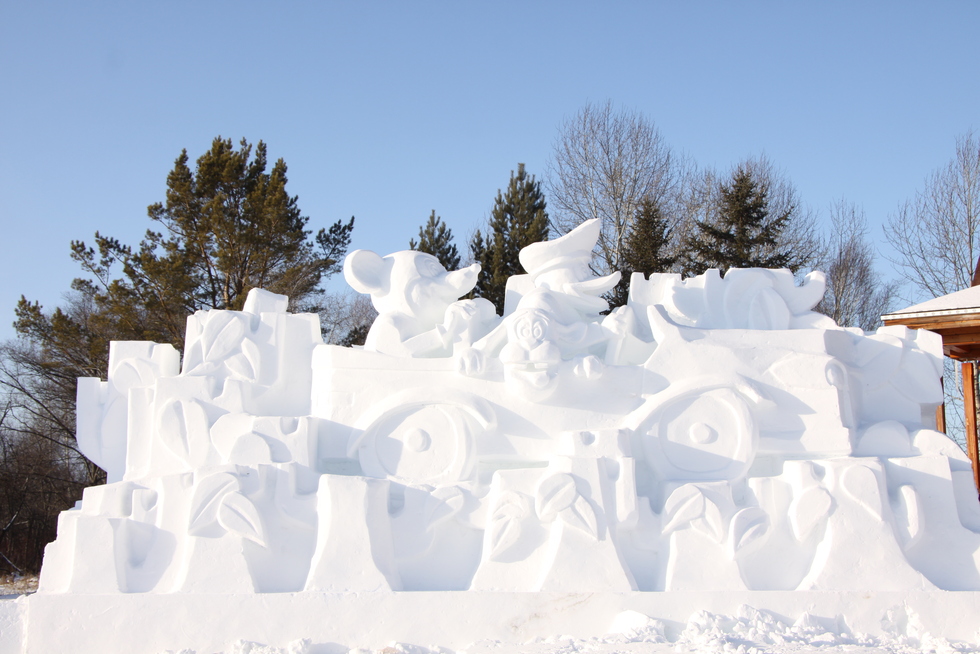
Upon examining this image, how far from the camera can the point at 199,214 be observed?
472 inches

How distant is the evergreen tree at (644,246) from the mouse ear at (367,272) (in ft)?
29.1

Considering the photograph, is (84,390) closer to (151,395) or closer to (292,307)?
(151,395)

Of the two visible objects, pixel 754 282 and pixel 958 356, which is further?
pixel 958 356

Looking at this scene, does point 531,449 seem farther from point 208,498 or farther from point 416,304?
point 208,498

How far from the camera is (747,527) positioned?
3.59 m

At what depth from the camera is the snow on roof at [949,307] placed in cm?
630

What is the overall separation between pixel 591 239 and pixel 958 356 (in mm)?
4992

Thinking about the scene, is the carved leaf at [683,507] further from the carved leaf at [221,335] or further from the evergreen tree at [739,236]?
the evergreen tree at [739,236]

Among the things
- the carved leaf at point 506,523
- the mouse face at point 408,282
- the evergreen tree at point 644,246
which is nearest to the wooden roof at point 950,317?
the mouse face at point 408,282

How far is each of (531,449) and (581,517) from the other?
47cm

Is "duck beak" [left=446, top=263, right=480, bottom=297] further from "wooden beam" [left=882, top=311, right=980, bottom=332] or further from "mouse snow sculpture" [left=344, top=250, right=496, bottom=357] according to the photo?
"wooden beam" [left=882, top=311, right=980, bottom=332]

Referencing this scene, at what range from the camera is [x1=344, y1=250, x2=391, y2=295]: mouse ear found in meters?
4.29

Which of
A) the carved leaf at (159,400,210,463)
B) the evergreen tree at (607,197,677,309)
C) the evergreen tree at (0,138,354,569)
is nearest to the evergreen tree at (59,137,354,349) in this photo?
the evergreen tree at (0,138,354,569)

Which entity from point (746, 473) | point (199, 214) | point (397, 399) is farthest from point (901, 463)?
point (199, 214)
